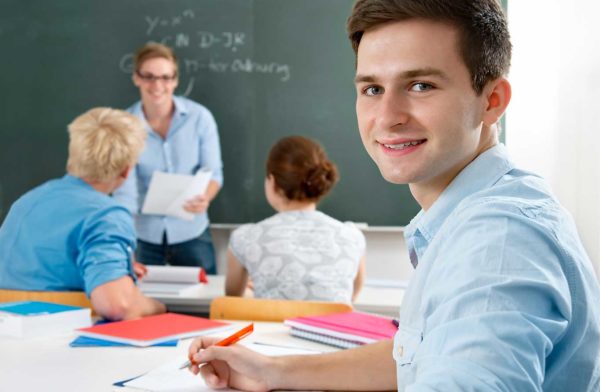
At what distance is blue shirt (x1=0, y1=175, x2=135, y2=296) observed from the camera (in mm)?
2449

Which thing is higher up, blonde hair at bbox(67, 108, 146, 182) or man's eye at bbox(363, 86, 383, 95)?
man's eye at bbox(363, 86, 383, 95)

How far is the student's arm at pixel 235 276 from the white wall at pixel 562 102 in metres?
1.22

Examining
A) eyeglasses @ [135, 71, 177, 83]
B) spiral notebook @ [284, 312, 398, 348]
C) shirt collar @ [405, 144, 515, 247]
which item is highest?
eyeglasses @ [135, 71, 177, 83]

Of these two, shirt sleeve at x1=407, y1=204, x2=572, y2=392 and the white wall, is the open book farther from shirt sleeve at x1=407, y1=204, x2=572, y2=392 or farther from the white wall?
shirt sleeve at x1=407, y1=204, x2=572, y2=392

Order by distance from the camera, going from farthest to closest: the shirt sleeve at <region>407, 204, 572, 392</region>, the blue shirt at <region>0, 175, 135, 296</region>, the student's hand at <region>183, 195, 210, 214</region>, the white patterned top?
1. the student's hand at <region>183, 195, 210, 214</region>
2. the white patterned top
3. the blue shirt at <region>0, 175, 135, 296</region>
4. the shirt sleeve at <region>407, 204, 572, 392</region>

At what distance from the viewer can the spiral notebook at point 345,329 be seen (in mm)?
1898

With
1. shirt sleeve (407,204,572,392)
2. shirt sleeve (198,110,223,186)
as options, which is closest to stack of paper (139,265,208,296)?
shirt sleeve (198,110,223,186)

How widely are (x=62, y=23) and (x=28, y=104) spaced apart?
22.4 inches

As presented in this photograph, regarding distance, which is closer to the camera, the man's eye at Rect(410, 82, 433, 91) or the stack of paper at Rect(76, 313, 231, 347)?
the man's eye at Rect(410, 82, 433, 91)

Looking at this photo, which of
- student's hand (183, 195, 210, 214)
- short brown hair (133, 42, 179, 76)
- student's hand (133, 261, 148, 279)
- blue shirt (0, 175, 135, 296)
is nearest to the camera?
blue shirt (0, 175, 135, 296)

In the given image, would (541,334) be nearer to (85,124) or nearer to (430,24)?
(430,24)

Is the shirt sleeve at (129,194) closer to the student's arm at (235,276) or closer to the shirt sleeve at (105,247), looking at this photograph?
the student's arm at (235,276)

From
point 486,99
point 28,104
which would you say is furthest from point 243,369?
point 28,104

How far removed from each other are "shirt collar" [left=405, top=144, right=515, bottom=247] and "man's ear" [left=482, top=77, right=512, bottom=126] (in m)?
0.05
